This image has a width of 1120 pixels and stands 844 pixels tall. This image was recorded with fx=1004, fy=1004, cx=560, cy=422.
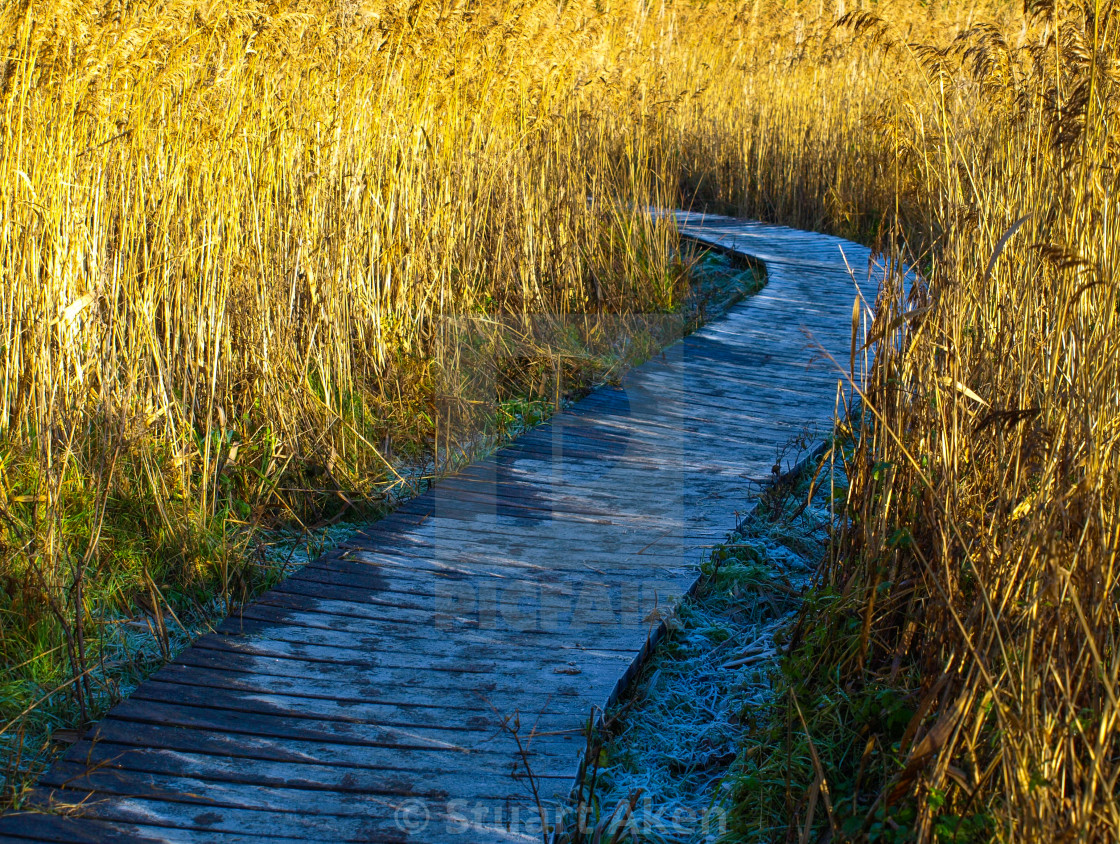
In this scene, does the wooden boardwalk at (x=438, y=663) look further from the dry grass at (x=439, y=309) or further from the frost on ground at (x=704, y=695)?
the dry grass at (x=439, y=309)

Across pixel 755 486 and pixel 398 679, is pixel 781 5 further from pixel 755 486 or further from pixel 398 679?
pixel 398 679

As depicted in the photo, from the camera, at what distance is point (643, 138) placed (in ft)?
17.3

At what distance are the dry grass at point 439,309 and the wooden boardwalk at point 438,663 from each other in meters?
0.31

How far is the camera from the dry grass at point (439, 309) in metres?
1.62

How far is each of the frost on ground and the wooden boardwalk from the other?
0.08 m

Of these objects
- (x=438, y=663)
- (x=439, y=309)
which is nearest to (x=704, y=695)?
(x=438, y=663)

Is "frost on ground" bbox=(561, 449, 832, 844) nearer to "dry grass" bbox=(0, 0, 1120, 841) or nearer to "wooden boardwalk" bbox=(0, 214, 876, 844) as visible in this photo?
"wooden boardwalk" bbox=(0, 214, 876, 844)

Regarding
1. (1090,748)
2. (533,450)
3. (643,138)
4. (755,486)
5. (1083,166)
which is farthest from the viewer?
(643,138)

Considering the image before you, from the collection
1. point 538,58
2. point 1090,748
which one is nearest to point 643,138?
point 538,58

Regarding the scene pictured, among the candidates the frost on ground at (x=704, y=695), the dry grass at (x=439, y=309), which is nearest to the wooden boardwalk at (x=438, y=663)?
the frost on ground at (x=704, y=695)

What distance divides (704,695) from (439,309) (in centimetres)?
225

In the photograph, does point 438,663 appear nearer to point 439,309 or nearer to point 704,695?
point 704,695

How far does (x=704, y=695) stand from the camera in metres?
2.18

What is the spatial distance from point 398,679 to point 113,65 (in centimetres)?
187
